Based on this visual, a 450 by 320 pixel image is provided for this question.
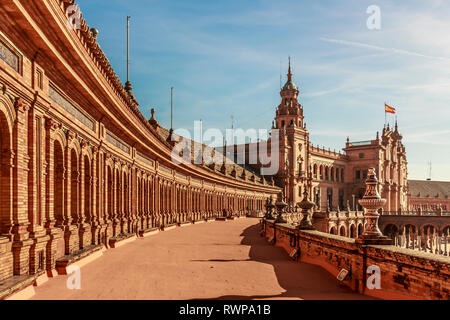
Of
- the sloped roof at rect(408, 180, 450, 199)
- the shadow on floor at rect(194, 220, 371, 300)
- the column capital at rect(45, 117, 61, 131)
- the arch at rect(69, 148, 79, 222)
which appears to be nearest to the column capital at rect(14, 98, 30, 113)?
the column capital at rect(45, 117, 61, 131)

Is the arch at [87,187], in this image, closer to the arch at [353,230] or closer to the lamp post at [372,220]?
the lamp post at [372,220]

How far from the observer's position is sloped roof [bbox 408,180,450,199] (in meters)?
132

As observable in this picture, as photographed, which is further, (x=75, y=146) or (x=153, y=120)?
(x=153, y=120)

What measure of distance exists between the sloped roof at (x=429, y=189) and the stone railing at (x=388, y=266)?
128137 mm

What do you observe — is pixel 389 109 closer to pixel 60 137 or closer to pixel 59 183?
pixel 59 183

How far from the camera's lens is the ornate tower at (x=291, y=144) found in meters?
85.7

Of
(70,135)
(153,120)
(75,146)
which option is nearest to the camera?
(70,135)

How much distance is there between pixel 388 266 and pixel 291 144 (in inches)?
3116

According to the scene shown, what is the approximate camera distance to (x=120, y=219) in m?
22.1

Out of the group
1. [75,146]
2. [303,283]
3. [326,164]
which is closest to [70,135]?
[75,146]

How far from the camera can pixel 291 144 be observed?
8775 cm
